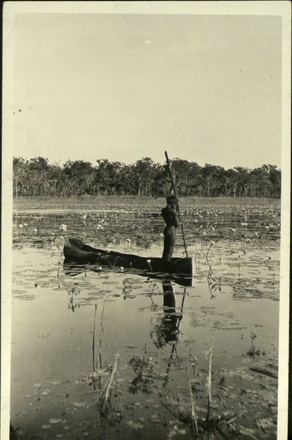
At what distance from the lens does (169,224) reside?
2068 millimetres

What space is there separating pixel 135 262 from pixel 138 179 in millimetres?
379

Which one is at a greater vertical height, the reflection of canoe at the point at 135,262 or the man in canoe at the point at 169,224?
the man in canoe at the point at 169,224

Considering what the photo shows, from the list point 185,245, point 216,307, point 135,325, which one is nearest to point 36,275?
point 135,325

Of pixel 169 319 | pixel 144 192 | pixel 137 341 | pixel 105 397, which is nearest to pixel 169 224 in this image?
pixel 144 192

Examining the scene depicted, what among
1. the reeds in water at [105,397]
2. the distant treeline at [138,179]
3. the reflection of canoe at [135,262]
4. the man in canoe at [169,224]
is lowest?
the reeds in water at [105,397]

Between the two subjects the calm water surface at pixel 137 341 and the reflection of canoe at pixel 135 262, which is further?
the reflection of canoe at pixel 135 262

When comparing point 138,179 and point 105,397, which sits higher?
point 138,179

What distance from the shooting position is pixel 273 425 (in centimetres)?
193

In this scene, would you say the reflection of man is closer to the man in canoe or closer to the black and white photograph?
the black and white photograph

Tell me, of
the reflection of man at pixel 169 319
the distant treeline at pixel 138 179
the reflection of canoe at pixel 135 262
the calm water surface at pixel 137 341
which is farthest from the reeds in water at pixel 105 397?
the distant treeline at pixel 138 179

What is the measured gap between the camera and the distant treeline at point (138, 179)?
6.62 feet

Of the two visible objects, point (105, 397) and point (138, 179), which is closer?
point (105, 397)

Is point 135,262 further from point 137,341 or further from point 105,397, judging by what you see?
point 105,397

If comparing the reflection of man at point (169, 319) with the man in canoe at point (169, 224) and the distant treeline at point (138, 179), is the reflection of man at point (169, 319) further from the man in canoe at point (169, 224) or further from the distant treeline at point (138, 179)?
the distant treeline at point (138, 179)
